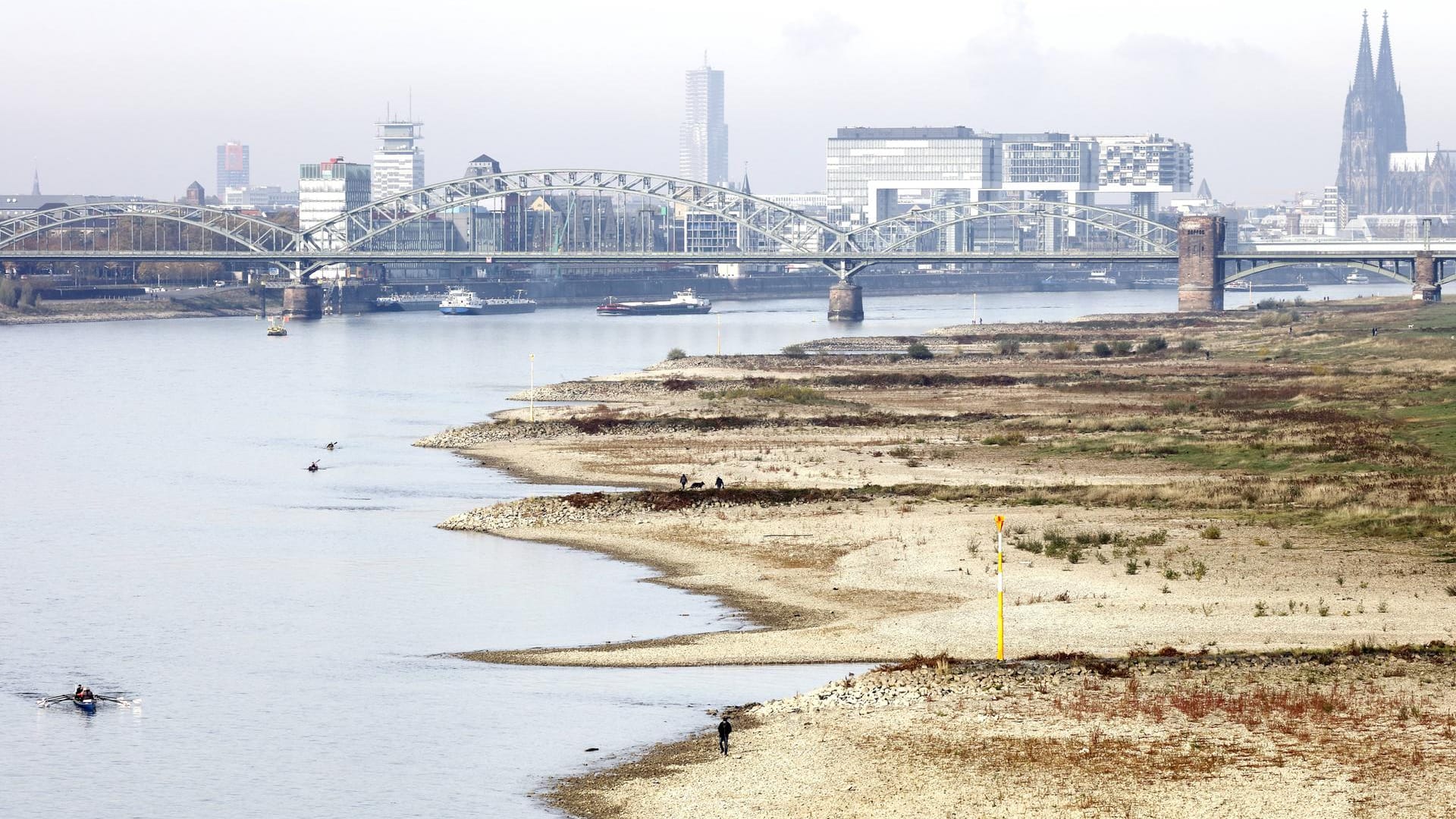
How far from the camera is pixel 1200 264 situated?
631ft

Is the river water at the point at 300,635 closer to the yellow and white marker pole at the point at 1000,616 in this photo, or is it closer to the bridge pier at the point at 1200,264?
Result: the yellow and white marker pole at the point at 1000,616

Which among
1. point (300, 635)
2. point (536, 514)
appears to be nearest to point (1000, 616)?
point (300, 635)

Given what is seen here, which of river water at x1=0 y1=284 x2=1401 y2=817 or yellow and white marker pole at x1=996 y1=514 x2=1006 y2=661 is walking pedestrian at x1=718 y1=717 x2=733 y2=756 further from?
yellow and white marker pole at x1=996 y1=514 x2=1006 y2=661

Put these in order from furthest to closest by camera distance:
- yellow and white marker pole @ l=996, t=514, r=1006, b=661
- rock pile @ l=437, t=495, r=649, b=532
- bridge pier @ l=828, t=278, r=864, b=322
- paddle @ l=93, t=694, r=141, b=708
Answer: bridge pier @ l=828, t=278, r=864, b=322 < rock pile @ l=437, t=495, r=649, b=532 < paddle @ l=93, t=694, r=141, b=708 < yellow and white marker pole @ l=996, t=514, r=1006, b=661

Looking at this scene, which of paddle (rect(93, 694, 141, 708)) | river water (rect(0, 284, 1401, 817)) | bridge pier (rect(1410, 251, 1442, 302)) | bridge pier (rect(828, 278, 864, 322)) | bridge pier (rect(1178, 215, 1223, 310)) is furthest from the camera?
bridge pier (rect(1178, 215, 1223, 310))

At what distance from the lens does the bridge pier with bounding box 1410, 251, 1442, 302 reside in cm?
17800

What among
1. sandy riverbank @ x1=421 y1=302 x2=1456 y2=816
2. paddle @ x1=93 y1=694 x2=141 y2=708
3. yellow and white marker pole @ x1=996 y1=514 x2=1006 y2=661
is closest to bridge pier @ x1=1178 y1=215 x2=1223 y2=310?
sandy riverbank @ x1=421 y1=302 x2=1456 y2=816

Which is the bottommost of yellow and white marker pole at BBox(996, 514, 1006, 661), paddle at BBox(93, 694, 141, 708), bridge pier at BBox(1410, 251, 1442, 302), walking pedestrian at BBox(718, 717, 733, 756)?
paddle at BBox(93, 694, 141, 708)

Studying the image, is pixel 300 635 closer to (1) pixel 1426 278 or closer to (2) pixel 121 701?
(2) pixel 121 701

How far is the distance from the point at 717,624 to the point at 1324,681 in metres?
11.6

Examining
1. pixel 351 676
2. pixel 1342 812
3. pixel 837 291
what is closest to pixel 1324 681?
pixel 1342 812

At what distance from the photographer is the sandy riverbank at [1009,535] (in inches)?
993

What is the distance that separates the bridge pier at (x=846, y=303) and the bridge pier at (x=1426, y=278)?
166 feet

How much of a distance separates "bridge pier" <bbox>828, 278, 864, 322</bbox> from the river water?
115577 mm
